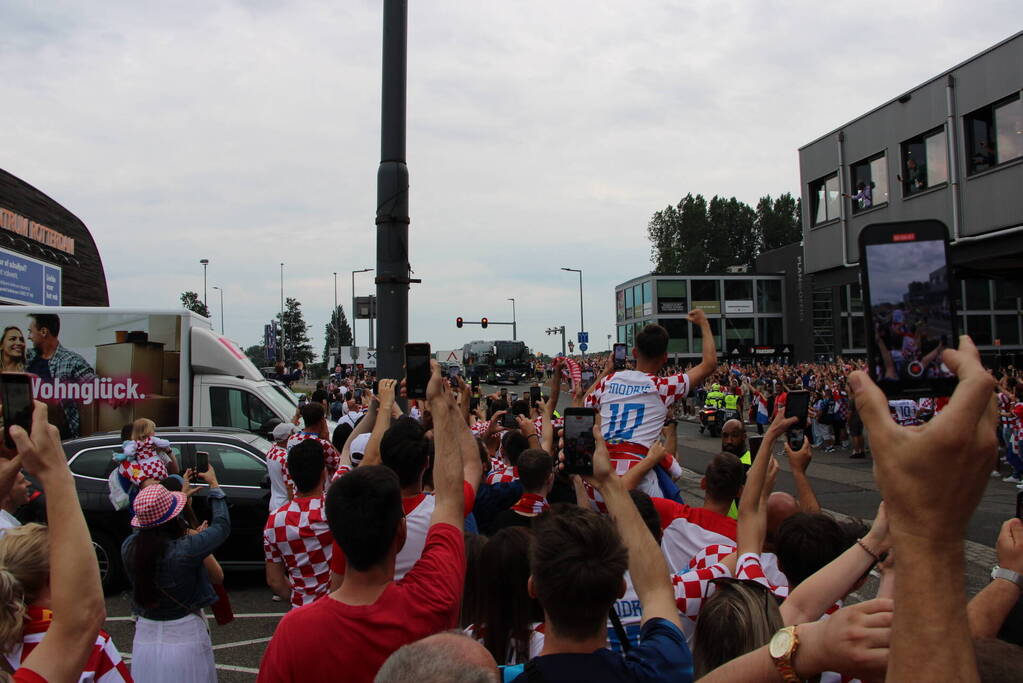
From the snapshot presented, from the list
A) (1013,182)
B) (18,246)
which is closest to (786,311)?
(1013,182)

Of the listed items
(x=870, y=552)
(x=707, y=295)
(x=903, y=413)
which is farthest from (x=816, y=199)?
(x=870, y=552)

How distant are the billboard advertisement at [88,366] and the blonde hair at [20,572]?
401 inches

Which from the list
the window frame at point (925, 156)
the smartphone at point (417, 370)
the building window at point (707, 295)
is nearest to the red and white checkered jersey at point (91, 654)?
the smartphone at point (417, 370)

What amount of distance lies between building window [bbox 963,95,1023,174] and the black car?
2012 centimetres

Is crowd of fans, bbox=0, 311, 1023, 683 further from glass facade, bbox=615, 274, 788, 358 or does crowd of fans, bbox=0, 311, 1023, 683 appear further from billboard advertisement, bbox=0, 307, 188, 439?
glass facade, bbox=615, 274, 788, 358

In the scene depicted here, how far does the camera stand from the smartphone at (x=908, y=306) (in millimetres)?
2236

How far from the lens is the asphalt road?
6273 millimetres

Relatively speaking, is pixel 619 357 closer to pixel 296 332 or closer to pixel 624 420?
pixel 624 420

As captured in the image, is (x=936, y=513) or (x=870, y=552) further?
(x=870, y=552)

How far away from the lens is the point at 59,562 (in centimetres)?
204

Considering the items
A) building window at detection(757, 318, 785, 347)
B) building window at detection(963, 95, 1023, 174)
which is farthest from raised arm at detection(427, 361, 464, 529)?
building window at detection(757, 318, 785, 347)

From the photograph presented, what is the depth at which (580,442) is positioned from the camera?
2939mm

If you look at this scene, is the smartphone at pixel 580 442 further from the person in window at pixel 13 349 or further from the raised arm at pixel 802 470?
the person in window at pixel 13 349

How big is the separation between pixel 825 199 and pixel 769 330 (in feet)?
88.4
